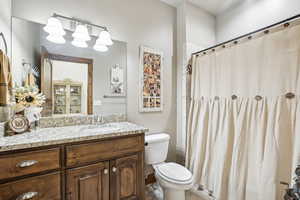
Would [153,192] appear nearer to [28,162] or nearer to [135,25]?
[28,162]

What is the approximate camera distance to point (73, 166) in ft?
3.83

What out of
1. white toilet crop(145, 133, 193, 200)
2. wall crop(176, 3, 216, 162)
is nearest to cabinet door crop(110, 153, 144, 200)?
white toilet crop(145, 133, 193, 200)

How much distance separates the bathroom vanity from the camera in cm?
98

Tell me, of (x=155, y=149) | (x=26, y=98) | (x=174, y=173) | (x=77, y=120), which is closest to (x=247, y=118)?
(x=174, y=173)

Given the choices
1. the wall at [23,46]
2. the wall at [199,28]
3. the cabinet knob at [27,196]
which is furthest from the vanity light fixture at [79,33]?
the cabinet knob at [27,196]

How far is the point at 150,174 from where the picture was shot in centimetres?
218

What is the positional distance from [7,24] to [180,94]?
2.04 m

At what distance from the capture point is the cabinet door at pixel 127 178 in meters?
1.35

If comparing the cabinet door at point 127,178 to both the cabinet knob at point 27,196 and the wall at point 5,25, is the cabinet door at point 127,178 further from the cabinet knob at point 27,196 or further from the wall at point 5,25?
the wall at point 5,25

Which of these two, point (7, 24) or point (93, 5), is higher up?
point (93, 5)

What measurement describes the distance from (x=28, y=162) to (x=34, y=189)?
0.20 metres

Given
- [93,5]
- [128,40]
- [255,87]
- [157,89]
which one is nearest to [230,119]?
[255,87]

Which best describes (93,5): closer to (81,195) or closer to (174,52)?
(174,52)

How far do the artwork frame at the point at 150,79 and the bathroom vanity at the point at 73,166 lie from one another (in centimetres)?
72
